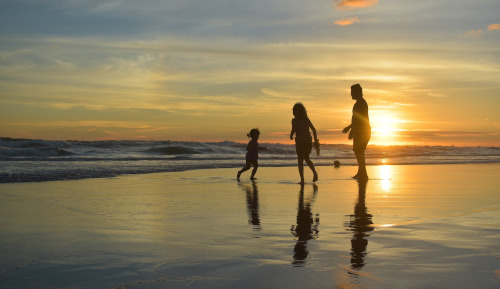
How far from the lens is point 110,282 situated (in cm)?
310

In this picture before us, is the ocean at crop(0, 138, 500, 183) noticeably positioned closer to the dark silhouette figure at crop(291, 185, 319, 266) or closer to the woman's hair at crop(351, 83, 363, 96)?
the woman's hair at crop(351, 83, 363, 96)

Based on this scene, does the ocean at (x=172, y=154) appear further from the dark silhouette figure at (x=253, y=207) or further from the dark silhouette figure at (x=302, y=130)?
the dark silhouette figure at (x=253, y=207)

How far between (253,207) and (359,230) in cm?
229

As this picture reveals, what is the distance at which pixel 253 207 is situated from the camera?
695 cm

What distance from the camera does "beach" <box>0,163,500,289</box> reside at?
3.18 metres

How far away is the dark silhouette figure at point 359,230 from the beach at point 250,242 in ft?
0.03

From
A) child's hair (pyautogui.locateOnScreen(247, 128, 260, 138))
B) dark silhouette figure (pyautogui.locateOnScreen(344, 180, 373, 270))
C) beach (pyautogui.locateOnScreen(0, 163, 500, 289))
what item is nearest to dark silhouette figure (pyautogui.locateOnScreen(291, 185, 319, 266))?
beach (pyautogui.locateOnScreen(0, 163, 500, 289))

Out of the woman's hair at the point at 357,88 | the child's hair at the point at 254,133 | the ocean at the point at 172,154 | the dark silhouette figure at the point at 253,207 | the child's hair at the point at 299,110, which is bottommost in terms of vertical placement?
the dark silhouette figure at the point at 253,207

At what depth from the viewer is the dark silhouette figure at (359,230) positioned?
3.65 m

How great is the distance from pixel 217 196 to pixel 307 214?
105 inches

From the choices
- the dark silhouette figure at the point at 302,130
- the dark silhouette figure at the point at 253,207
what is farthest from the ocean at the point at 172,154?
the dark silhouette figure at the point at 253,207

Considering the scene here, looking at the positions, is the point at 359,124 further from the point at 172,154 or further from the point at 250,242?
the point at 172,154

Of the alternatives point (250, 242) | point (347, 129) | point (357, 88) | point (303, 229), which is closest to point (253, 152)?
point (347, 129)

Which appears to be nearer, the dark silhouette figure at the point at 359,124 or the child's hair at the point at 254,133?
the dark silhouette figure at the point at 359,124
